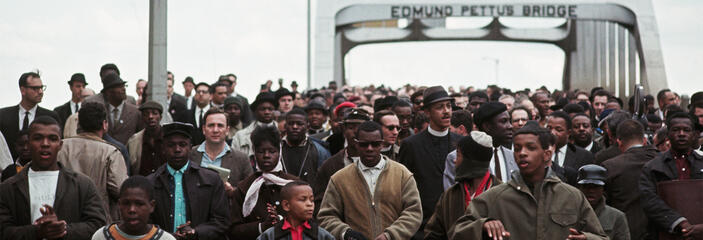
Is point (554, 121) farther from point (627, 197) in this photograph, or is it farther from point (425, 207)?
point (425, 207)

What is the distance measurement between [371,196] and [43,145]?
2.86 m

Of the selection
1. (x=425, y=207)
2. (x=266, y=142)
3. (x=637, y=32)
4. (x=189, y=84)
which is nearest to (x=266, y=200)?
(x=266, y=142)

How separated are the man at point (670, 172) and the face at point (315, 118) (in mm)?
5338

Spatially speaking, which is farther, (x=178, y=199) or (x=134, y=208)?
(x=178, y=199)

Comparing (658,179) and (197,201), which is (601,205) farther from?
(197,201)

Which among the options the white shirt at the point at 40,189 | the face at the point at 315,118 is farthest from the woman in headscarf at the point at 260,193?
the face at the point at 315,118

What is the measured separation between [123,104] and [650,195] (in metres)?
6.36

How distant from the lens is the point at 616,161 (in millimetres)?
10500

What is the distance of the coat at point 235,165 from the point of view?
10344 millimetres

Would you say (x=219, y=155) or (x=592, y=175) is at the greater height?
(x=219, y=155)

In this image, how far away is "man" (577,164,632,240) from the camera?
346 inches

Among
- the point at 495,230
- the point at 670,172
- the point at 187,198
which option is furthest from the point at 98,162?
the point at 670,172

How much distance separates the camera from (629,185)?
10.4 meters

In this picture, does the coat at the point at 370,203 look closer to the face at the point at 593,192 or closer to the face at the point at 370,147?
the face at the point at 370,147
